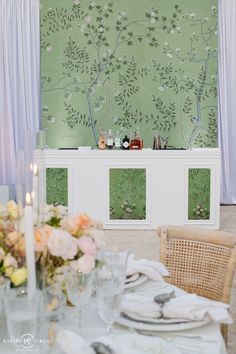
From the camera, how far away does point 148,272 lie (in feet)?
6.75

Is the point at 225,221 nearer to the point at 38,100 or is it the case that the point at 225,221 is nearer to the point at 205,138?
the point at 205,138

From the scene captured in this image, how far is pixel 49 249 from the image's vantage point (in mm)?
1560

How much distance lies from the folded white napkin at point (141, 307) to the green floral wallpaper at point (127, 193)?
14.1 ft

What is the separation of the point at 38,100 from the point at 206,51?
2.26 meters

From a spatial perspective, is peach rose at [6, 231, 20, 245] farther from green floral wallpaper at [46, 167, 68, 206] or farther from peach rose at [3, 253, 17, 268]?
green floral wallpaper at [46, 167, 68, 206]

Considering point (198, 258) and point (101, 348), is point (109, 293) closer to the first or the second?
point (101, 348)

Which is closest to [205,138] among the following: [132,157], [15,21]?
[132,157]

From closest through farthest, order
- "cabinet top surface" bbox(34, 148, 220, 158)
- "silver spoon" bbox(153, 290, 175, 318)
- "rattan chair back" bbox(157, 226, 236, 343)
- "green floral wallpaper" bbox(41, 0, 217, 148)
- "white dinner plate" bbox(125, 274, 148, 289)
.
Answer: "silver spoon" bbox(153, 290, 175, 318) → "white dinner plate" bbox(125, 274, 148, 289) → "rattan chair back" bbox(157, 226, 236, 343) → "cabinet top surface" bbox(34, 148, 220, 158) → "green floral wallpaper" bbox(41, 0, 217, 148)

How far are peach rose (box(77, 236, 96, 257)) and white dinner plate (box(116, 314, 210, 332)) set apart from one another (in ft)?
0.72

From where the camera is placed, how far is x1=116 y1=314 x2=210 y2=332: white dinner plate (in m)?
1.62

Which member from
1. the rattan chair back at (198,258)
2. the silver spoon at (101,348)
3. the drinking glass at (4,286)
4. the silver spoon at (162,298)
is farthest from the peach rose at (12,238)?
the rattan chair back at (198,258)

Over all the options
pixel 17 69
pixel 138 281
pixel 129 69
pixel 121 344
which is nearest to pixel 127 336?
pixel 121 344

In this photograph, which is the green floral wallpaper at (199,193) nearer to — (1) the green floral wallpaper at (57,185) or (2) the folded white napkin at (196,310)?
(1) the green floral wallpaper at (57,185)

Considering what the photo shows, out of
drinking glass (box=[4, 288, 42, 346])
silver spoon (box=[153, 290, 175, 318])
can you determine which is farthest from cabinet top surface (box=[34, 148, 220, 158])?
drinking glass (box=[4, 288, 42, 346])
